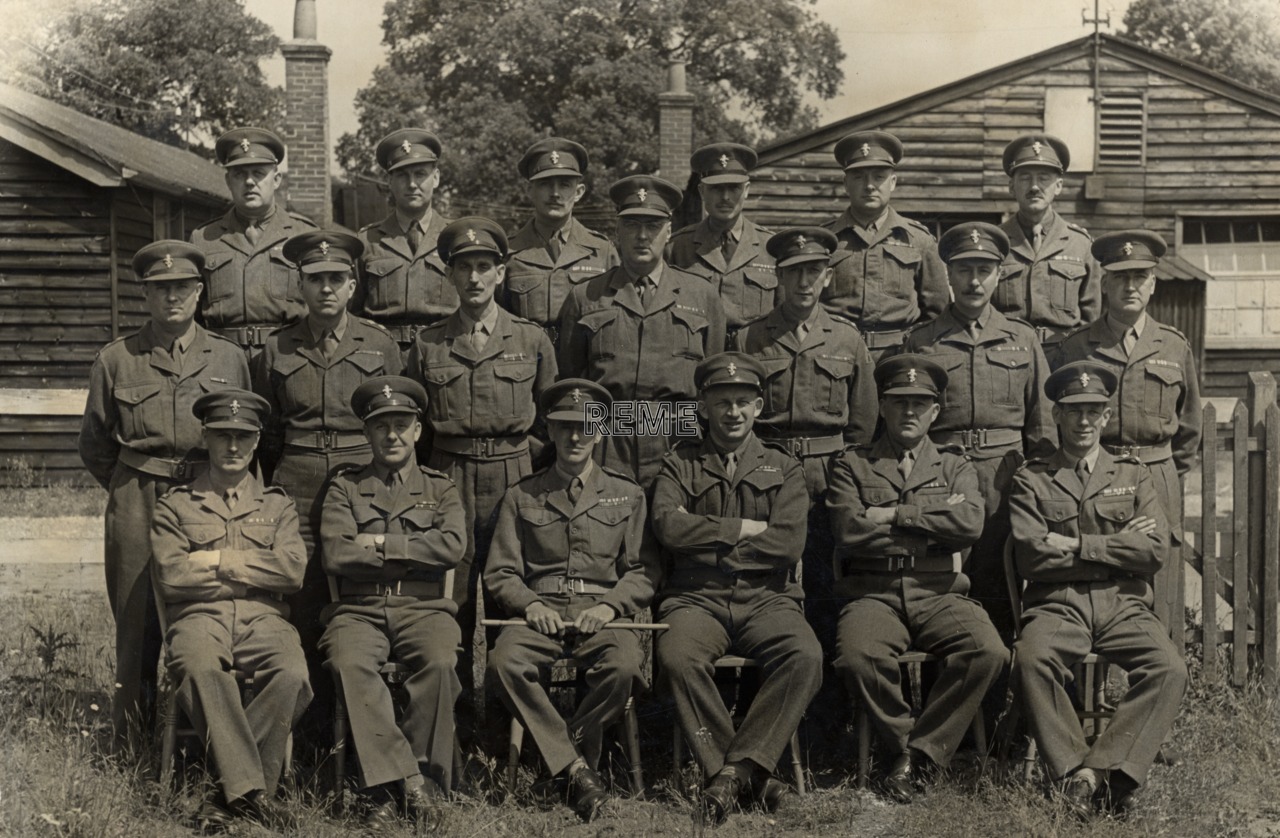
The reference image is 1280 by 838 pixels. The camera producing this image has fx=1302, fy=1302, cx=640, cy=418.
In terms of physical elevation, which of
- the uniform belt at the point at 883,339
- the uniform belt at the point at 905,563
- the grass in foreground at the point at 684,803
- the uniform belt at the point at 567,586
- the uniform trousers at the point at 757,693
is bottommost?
the grass in foreground at the point at 684,803

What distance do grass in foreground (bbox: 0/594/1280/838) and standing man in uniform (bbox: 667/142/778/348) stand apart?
208cm

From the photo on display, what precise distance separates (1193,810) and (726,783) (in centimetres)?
173

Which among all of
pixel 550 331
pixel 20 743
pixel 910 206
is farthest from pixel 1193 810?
pixel 910 206

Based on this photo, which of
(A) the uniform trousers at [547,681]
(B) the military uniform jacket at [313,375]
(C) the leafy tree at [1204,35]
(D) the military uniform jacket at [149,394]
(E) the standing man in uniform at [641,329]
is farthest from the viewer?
(C) the leafy tree at [1204,35]

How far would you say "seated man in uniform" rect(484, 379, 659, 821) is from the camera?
5.00 meters

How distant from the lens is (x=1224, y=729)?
558cm

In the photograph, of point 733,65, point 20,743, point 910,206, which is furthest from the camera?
A: point 733,65

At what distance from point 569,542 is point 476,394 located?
774mm

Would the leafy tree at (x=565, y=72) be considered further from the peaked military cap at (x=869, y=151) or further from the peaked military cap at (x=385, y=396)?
the peaked military cap at (x=385, y=396)

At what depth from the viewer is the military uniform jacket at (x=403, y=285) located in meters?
6.14

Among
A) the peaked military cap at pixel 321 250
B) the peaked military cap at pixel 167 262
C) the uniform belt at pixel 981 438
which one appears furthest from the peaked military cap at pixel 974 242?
the peaked military cap at pixel 167 262

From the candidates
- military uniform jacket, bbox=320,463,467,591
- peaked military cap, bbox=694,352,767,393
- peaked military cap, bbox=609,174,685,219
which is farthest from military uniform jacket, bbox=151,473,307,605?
peaked military cap, bbox=609,174,685,219

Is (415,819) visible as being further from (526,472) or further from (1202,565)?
(1202,565)

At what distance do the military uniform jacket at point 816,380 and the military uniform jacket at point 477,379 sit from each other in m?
0.97
